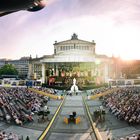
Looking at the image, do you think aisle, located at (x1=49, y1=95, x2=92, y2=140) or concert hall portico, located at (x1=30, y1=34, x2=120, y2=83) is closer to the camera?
aisle, located at (x1=49, y1=95, x2=92, y2=140)

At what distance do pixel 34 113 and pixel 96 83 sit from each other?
4512cm

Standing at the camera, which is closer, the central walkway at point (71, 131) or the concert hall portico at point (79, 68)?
the central walkway at point (71, 131)

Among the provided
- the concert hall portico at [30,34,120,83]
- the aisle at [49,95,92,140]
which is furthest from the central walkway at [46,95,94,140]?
the concert hall portico at [30,34,120,83]

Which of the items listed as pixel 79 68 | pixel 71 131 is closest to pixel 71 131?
pixel 71 131

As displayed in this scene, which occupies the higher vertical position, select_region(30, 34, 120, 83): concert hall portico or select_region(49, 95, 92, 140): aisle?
select_region(30, 34, 120, 83): concert hall portico

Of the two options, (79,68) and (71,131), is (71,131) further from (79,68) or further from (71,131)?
(79,68)

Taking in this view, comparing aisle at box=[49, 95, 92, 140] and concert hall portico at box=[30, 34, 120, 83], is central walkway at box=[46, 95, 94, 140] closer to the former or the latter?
aisle at box=[49, 95, 92, 140]

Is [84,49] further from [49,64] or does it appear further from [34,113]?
[34,113]

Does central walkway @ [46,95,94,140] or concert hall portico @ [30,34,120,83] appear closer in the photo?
central walkway @ [46,95,94,140]

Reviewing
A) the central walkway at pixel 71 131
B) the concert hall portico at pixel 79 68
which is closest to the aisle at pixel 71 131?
the central walkway at pixel 71 131

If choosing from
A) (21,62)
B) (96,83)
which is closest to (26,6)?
(96,83)

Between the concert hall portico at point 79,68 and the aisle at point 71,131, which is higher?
the concert hall portico at point 79,68

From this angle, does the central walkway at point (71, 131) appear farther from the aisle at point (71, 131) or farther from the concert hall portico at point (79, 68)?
the concert hall portico at point (79, 68)

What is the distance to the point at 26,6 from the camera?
1.73m
